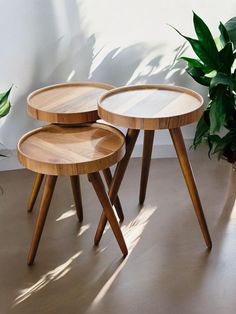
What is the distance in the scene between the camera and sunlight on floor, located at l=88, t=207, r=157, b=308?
1.53 m

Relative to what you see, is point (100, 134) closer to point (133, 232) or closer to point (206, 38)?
point (133, 232)

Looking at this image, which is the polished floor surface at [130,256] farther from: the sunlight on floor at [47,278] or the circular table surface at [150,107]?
the circular table surface at [150,107]

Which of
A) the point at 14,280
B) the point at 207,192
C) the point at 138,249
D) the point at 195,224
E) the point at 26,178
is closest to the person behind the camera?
the point at 14,280

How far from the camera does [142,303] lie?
145cm

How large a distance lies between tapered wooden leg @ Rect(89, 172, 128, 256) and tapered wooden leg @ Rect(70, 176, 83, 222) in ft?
0.80

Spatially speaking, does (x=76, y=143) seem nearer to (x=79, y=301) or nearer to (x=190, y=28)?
(x=79, y=301)

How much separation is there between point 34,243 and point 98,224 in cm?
26

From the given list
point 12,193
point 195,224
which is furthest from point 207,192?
point 12,193

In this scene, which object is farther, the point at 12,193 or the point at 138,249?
the point at 12,193

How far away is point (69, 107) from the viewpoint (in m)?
1.67

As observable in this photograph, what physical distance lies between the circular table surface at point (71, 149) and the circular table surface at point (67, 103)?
44mm

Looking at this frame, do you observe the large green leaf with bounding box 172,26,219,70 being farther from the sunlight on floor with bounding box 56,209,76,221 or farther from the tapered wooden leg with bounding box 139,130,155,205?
the sunlight on floor with bounding box 56,209,76,221

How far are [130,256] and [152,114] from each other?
486 millimetres

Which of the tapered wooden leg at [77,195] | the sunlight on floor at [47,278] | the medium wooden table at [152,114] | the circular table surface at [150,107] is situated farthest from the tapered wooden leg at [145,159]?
the sunlight on floor at [47,278]
